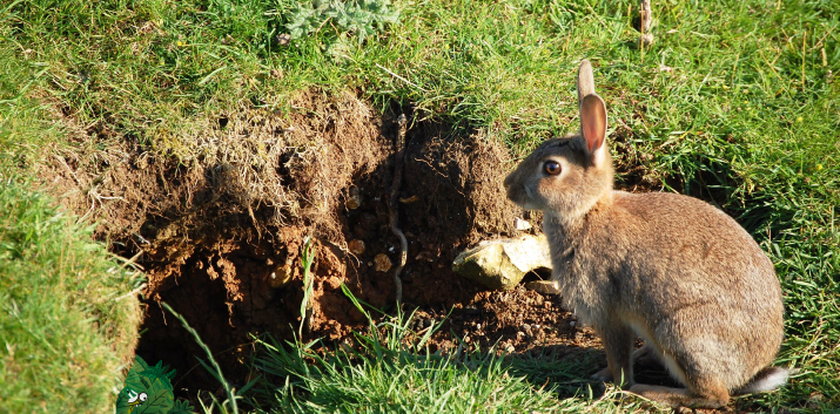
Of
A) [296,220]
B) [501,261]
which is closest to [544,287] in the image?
[501,261]

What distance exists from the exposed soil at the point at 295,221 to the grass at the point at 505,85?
0.42 feet

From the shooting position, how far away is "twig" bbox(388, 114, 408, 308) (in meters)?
5.16

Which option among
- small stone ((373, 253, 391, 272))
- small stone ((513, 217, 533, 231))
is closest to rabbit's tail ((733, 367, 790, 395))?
small stone ((513, 217, 533, 231))

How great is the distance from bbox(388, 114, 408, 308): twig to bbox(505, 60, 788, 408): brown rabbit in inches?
36.0

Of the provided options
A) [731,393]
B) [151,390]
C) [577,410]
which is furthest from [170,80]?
[731,393]

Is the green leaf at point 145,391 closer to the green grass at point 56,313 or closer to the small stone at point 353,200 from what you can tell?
the green grass at point 56,313

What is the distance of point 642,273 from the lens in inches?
161

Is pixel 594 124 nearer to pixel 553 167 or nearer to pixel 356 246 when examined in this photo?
pixel 553 167

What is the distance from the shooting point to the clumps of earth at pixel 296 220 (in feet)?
15.6

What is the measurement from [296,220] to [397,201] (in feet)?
2.10

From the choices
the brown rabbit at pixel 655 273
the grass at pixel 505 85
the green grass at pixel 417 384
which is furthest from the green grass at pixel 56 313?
the brown rabbit at pixel 655 273

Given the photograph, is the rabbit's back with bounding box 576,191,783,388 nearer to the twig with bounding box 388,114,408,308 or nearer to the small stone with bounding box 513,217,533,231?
the small stone with bounding box 513,217,533,231

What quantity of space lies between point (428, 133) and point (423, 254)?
75 cm

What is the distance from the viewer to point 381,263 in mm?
5266
